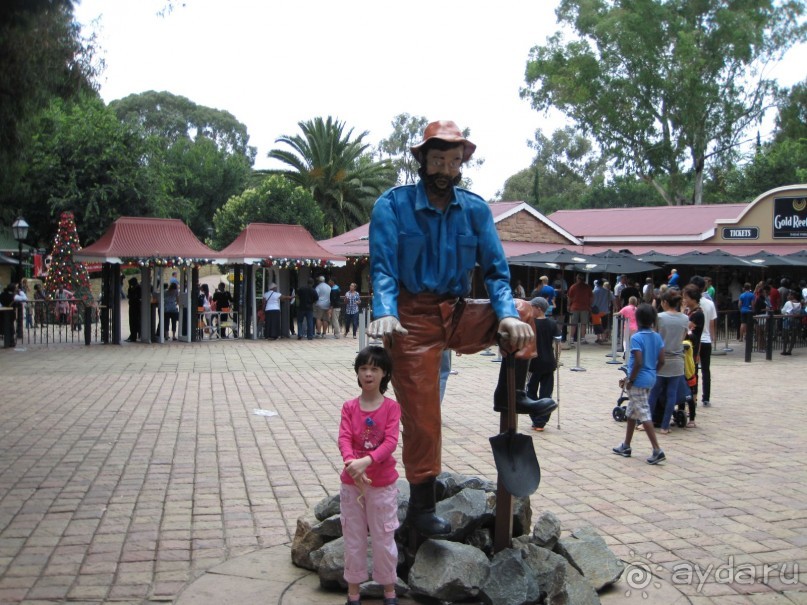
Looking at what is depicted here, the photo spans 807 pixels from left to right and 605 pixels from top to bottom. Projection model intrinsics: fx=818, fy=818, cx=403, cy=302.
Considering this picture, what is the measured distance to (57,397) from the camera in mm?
11062

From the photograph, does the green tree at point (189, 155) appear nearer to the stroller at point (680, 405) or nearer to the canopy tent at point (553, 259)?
the canopy tent at point (553, 259)

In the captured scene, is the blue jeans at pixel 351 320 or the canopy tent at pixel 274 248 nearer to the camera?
the canopy tent at pixel 274 248

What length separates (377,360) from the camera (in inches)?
148

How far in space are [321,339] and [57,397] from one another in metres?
11.1

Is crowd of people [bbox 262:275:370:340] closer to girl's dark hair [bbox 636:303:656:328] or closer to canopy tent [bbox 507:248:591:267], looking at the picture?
canopy tent [bbox 507:248:591:267]

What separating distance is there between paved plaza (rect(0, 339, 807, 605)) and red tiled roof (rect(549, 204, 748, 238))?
19183mm

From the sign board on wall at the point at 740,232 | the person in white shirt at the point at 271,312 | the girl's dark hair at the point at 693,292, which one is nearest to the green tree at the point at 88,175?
the person in white shirt at the point at 271,312

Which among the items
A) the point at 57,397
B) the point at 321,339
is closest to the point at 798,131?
the point at 321,339

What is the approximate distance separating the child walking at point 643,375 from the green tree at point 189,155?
28.7 m

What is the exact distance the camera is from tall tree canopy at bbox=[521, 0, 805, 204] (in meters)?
38.3

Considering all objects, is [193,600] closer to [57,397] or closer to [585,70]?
[57,397]

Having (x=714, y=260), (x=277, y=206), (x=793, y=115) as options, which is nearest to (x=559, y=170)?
(x=793, y=115)

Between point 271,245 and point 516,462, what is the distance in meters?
17.6

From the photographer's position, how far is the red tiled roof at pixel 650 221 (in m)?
31.0
